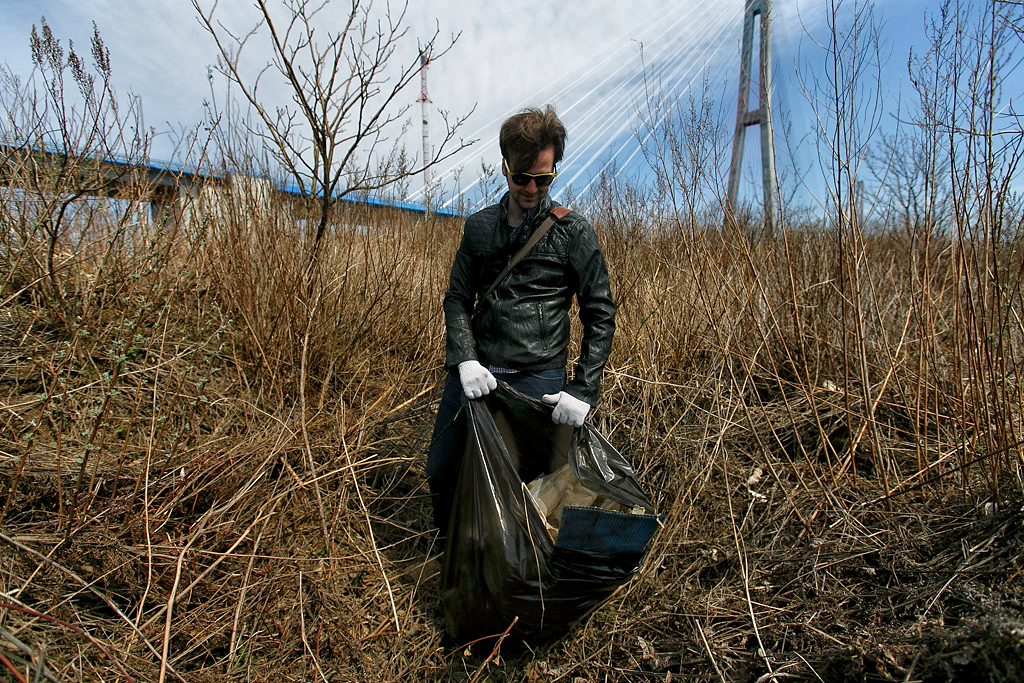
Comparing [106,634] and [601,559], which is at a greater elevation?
[601,559]

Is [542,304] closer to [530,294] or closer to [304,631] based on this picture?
[530,294]

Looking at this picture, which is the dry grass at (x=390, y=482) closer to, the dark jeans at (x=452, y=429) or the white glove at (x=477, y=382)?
the dark jeans at (x=452, y=429)

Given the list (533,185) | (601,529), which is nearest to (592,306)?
(533,185)

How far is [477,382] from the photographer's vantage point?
1401mm

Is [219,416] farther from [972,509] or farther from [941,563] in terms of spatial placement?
[972,509]

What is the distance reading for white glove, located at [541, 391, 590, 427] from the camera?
4.51ft

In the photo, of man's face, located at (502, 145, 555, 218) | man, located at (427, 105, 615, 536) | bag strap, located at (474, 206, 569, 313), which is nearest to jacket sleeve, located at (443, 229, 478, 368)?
man, located at (427, 105, 615, 536)

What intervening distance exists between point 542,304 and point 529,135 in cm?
47

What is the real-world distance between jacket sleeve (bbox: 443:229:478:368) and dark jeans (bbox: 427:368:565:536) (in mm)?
81


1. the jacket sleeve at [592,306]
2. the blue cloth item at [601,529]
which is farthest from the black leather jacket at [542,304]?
the blue cloth item at [601,529]

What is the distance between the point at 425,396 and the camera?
2.55 meters

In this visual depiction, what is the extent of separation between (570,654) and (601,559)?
0.47m

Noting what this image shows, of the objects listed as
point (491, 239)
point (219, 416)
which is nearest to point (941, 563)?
point (491, 239)

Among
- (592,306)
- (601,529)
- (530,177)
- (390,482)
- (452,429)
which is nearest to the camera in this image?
(601,529)
